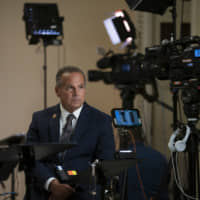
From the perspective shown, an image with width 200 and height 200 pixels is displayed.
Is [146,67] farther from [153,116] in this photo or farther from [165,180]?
[153,116]

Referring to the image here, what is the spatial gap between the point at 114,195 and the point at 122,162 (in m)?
0.32

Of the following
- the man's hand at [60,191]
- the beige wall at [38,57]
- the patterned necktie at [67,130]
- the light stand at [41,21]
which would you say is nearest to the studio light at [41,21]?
the light stand at [41,21]

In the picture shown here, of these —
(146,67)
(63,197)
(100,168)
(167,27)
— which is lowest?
(63,197)

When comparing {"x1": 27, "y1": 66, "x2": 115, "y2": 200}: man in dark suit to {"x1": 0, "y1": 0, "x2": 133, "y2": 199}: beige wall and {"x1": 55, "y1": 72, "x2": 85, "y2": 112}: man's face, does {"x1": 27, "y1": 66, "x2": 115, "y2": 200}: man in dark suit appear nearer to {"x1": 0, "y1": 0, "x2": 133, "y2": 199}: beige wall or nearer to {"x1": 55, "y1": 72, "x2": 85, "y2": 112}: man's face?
{"x1": 55, "y1": 72, "x2": 85, "y2": 112}: man's face

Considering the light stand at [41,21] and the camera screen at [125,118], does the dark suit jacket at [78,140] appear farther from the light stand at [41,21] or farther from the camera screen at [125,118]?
the light stand at [41,21]

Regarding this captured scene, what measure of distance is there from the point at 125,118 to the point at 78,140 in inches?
20.1

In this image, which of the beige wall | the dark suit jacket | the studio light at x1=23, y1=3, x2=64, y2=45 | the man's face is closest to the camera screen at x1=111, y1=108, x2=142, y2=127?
the dark suit jacket

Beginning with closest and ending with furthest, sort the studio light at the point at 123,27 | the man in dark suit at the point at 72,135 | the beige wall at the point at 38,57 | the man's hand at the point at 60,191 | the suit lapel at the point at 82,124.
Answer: the man's hand at the point at 60,191 → the man in dark suit at the point at 72,135 → the suit lapel at the point at 82,124 → the studio light at the point at 123,27 → the beige wall at the point at 38,57

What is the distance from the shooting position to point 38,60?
4.76 m

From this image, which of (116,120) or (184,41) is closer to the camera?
(116,120)

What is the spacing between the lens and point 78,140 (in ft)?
7.91

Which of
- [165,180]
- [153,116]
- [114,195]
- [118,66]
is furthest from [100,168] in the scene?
[153,116]

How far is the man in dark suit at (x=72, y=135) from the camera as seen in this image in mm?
2318

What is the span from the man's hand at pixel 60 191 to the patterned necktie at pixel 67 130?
33cm
